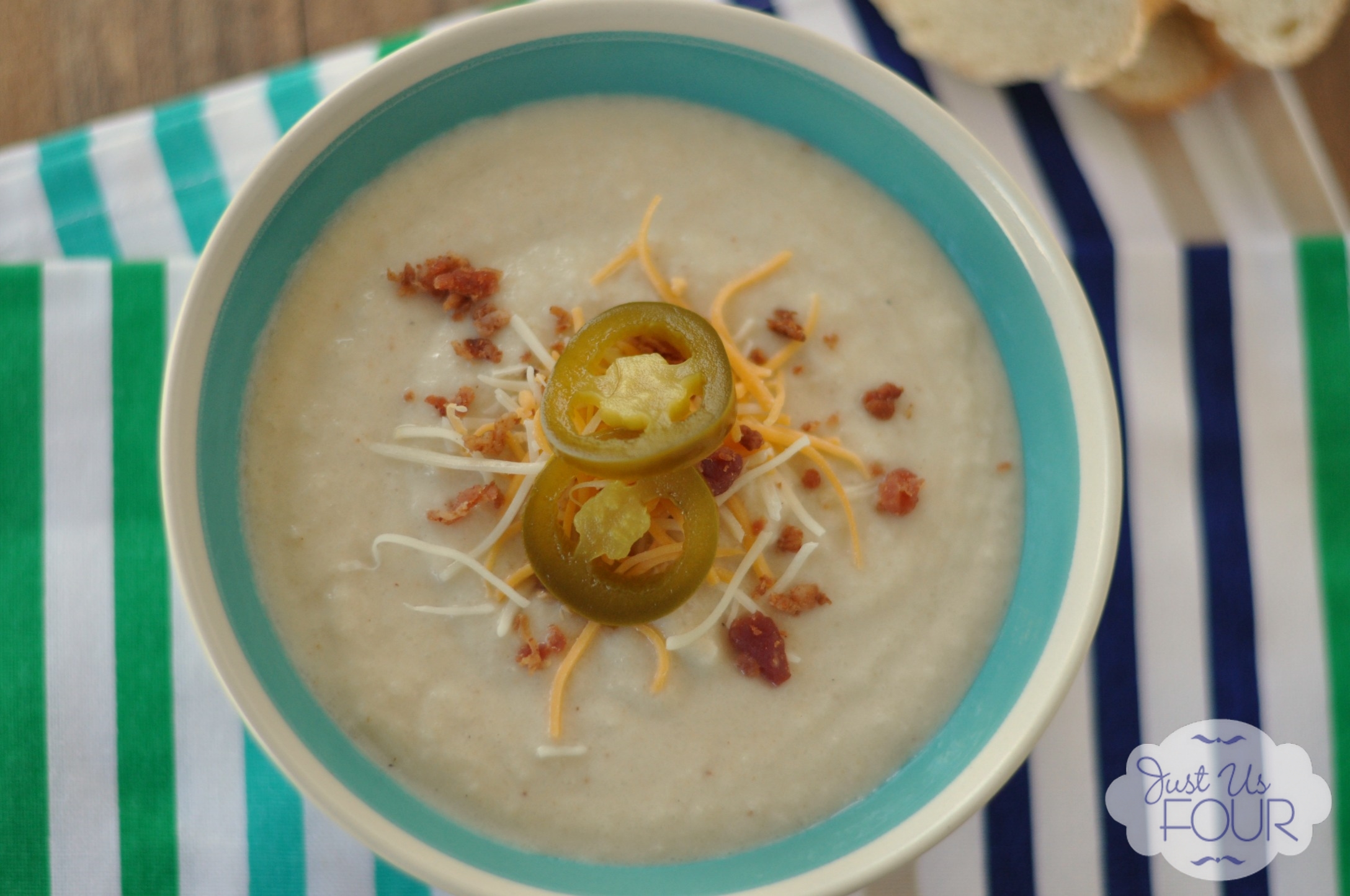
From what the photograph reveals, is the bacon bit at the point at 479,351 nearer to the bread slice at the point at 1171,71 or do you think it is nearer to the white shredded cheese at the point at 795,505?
the white shredded cheese at the point at 795,505

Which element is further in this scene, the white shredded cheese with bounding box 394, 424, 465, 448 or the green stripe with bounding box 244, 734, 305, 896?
the green stripe with bounding box 244, 734, 305, 896

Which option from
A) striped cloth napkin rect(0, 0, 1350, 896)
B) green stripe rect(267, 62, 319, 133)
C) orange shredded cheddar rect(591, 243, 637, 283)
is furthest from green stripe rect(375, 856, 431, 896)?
green stripe rect(267, 62, 319, 133)

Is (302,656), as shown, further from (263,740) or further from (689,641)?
(689,641)

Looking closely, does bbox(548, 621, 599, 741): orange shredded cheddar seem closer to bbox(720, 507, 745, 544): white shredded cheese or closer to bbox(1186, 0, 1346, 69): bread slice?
bbox(720, 507, 745, 544): white shredded cheese

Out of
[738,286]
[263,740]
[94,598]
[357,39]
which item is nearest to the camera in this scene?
[263,740]

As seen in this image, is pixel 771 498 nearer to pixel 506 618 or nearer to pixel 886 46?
pixel 506 618

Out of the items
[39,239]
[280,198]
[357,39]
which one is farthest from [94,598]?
[357,39]

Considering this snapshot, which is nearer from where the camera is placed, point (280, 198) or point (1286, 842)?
point (280, 198)
